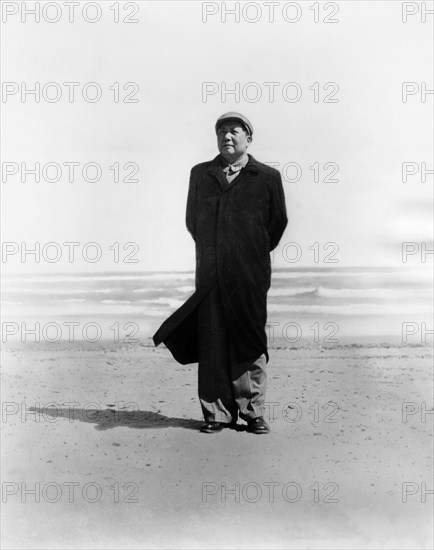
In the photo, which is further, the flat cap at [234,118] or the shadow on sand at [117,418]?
the shadow on sand at [117,418]

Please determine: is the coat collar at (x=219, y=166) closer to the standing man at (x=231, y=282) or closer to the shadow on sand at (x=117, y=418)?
the standing man at (x=231, y=282)

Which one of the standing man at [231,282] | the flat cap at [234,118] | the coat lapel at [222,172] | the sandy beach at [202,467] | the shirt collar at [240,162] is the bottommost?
the sandy beach at [202,467]

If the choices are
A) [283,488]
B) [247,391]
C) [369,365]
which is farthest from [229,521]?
[369,365]

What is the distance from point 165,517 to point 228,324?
1.23 meters

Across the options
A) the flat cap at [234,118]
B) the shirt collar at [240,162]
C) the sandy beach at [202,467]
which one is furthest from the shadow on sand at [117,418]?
the flat cap at [234,118]

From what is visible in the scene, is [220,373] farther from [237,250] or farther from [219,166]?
[219,166]

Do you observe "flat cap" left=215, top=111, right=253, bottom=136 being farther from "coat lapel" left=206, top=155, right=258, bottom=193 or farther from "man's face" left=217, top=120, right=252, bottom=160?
"coat lapel" left=206, top=155, right=258, bottom=193

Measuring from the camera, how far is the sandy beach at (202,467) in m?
5.76

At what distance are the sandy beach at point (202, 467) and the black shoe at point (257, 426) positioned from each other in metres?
0.07

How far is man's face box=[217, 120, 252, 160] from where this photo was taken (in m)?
5.94

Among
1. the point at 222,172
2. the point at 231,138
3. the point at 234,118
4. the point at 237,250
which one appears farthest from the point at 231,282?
the point at 234,118

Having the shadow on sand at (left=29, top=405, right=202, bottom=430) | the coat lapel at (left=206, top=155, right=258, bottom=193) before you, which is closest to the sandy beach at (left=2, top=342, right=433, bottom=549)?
the shadow on sand at (left=29, top=405, right=202, bottom=430)

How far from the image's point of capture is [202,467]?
19.0ft

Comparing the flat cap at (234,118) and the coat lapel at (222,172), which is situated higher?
the flat cap at (234,118)
